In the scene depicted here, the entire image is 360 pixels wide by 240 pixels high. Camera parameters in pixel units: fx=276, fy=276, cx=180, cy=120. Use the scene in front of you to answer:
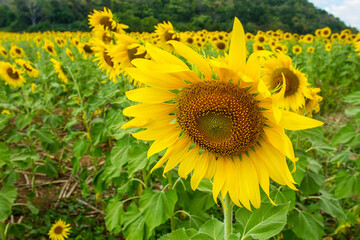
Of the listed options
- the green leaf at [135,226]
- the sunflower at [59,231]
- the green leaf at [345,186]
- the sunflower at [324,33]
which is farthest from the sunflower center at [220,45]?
the green leaf at [135,226]

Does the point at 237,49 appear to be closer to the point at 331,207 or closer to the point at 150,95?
the point at 150,95

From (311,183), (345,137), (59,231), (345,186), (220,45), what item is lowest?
(59,231)

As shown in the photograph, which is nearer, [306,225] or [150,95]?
[150,95]

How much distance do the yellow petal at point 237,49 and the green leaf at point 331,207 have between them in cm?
180

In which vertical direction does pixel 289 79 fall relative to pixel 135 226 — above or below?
above

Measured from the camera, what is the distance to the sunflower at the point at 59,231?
99.3 inches

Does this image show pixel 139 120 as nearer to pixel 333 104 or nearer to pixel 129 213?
pixel 129 213

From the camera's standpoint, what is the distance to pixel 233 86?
927 millimetres

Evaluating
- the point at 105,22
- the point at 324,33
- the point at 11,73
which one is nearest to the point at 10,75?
the point at 11,73

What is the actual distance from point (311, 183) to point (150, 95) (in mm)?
1654

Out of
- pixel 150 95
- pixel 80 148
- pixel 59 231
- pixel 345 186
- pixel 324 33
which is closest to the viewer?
pixel 150 95

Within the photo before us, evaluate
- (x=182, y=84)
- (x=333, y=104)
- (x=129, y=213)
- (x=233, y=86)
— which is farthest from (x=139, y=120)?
(x=333, y=104)

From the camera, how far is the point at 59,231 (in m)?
2.57

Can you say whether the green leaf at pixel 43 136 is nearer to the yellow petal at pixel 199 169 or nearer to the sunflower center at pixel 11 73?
the sunflower center at pixel 11 73
